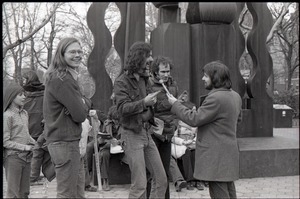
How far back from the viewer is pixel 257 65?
28.4ft

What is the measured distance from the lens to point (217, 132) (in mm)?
3805

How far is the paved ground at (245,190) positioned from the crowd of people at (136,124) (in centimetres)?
147

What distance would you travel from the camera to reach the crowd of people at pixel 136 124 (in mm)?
3357

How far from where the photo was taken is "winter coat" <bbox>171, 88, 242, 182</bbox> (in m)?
3.77

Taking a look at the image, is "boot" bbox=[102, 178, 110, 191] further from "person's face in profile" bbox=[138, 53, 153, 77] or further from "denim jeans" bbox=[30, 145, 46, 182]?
"person's face in profile" bbox=[138, 53, 153, 77]

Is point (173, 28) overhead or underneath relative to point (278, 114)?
overhead

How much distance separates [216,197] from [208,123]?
2.26 ft

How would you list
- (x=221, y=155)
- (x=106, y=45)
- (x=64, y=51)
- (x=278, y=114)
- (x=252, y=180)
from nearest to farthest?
1. (x=64, y=51)
2. (x=221, y=155)
3. (x=252, y=180)
4. (x=106, y=45)
5. (x=278, y=114)

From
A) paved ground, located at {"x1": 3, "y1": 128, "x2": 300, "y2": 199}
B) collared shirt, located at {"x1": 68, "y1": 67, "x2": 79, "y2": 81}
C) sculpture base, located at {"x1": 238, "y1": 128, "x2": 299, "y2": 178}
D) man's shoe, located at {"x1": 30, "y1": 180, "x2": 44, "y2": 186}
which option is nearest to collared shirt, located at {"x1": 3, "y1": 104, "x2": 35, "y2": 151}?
collared shirt, located at {"x1": 68, "y1": 67, "x2": 79, "y2": 81}

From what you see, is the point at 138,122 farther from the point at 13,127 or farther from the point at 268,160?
the point at 268,160

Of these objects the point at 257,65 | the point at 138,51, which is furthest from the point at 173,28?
the point at 138,51

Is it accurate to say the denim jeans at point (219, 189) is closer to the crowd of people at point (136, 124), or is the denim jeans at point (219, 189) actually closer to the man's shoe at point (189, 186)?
the crowd of people at point (136, 124)

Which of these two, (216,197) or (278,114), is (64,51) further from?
(278,114)

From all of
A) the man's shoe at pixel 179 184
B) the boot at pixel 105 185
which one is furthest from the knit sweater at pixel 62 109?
the boot at pixel 105 185
